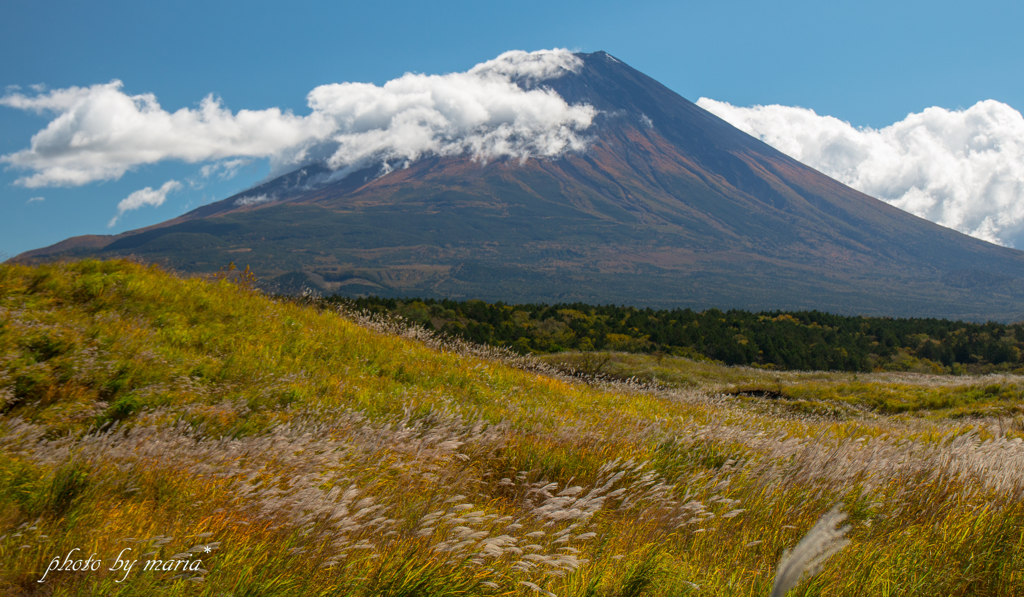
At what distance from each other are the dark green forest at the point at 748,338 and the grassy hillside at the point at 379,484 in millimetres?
24496

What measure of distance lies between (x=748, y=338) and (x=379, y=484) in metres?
37.6

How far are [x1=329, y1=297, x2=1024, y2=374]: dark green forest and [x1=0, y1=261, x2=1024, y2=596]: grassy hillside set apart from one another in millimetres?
24496

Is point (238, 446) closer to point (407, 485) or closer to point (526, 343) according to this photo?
point (407, 485)

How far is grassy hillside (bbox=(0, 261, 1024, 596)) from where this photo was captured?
246cm

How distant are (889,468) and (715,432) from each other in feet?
5.75

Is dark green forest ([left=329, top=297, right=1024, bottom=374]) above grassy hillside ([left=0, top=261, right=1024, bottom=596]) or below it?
below

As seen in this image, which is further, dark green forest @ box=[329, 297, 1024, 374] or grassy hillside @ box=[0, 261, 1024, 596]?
dark green forest @ box=[329, 297, 1024, 374]

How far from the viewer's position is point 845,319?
42.9m

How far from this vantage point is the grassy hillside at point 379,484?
2.46m

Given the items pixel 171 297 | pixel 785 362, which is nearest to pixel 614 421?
pixel 171 297

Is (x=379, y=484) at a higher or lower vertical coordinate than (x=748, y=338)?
higher

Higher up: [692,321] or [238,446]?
[238,446]

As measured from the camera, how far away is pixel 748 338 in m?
37.2

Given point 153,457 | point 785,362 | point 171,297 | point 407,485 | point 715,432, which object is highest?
point 171,297
